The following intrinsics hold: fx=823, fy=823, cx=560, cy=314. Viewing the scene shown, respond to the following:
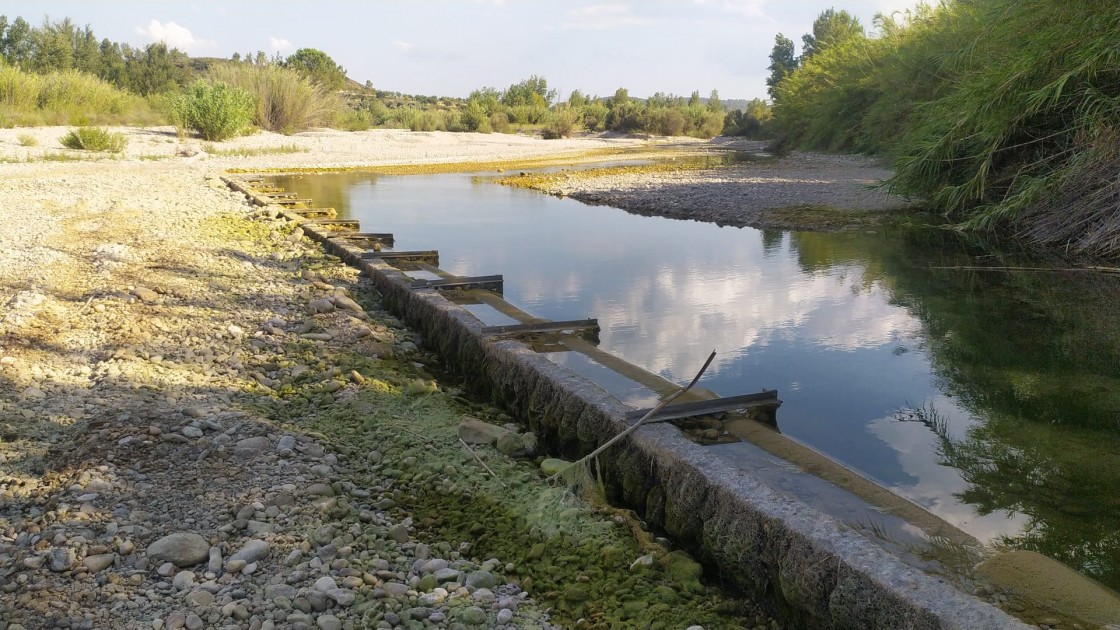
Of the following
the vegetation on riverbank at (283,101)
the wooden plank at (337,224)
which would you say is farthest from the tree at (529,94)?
the wooden plank at (337,224)

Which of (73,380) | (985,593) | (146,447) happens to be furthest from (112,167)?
(985,593)

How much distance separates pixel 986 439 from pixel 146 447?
11.7 ft

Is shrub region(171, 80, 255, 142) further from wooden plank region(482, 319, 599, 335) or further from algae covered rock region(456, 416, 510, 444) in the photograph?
algae covered rock region(456, 416, 510, 444)

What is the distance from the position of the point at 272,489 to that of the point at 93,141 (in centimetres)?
2057

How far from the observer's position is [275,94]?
28812mm

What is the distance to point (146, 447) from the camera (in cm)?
326

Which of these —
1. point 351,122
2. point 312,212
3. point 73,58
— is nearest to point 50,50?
point 73,58

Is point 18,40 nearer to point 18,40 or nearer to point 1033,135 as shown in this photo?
point 18,40

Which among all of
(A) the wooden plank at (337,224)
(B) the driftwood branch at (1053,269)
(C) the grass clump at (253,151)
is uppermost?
(C) the grass clump at (253,151)

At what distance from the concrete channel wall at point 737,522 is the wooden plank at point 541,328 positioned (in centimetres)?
25

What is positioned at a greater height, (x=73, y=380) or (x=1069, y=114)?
(x=1069, y=114)

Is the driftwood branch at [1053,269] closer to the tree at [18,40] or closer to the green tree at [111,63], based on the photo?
the green tree at [111,63]

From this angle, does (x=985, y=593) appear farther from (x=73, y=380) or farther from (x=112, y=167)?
(x=112, y=167)

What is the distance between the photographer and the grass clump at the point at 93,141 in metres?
20.1
